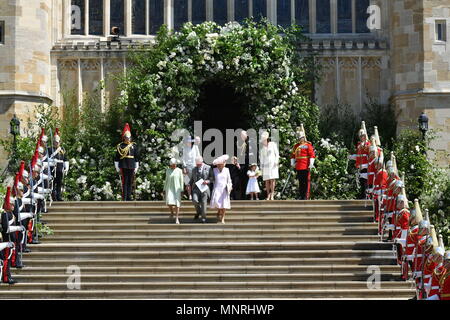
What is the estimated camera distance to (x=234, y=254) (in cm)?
2353

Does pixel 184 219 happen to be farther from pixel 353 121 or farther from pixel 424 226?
pixel 353 121

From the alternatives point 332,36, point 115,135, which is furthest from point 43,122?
point 332,36

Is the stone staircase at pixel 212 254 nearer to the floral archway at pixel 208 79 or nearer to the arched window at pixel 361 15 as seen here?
the floral archway at pixel 208 79

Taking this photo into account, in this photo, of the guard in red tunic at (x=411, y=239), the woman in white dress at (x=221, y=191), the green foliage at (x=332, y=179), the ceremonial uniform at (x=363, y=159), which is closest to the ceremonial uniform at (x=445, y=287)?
the guard in red tunic at (x=411, y=239)

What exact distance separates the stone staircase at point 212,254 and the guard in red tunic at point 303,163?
888mm

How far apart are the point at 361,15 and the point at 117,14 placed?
22.6 feet

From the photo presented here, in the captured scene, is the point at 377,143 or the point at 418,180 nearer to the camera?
the point at 377,143

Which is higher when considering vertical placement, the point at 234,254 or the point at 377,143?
the point at 377,143

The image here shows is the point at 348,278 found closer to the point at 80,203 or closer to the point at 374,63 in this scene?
the point at 80,203

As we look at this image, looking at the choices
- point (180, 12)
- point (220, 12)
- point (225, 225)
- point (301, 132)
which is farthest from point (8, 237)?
point (220, 12)

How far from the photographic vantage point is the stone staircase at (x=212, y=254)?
22.2 meters

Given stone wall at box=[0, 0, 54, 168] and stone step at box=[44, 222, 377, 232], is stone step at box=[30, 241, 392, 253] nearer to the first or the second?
stone step at box=[44, 222, 377, 232]
